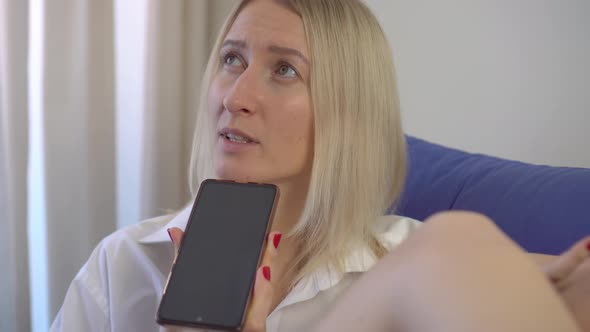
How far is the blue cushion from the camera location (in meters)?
0.79

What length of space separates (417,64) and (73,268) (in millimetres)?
900

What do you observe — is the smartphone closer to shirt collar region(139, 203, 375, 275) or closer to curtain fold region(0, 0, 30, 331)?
shirt collar region(139, 203, 375, 275)

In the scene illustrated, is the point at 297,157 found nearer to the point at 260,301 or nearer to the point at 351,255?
the point at 351,255

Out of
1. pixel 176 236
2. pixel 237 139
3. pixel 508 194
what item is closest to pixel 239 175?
pixel 237 139

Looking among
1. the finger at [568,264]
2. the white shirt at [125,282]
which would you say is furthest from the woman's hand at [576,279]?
the white shirt at [125,282]

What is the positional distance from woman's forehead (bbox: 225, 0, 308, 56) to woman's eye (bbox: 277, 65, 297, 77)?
30 mm

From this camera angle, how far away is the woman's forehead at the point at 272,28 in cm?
82

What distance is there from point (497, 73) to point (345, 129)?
0.46 meters

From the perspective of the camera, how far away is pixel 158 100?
1447mm

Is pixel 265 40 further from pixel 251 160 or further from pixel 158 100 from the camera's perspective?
pixel 158 100

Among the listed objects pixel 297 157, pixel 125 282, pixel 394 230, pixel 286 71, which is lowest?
pixel 125 282

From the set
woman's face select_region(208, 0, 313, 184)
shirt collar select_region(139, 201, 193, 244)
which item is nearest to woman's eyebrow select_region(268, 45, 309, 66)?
woman's face select_region(208, 0, 313, 184)

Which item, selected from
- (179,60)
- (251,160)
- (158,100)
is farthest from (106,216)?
(251,160)

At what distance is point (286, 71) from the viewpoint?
834 millimetres
